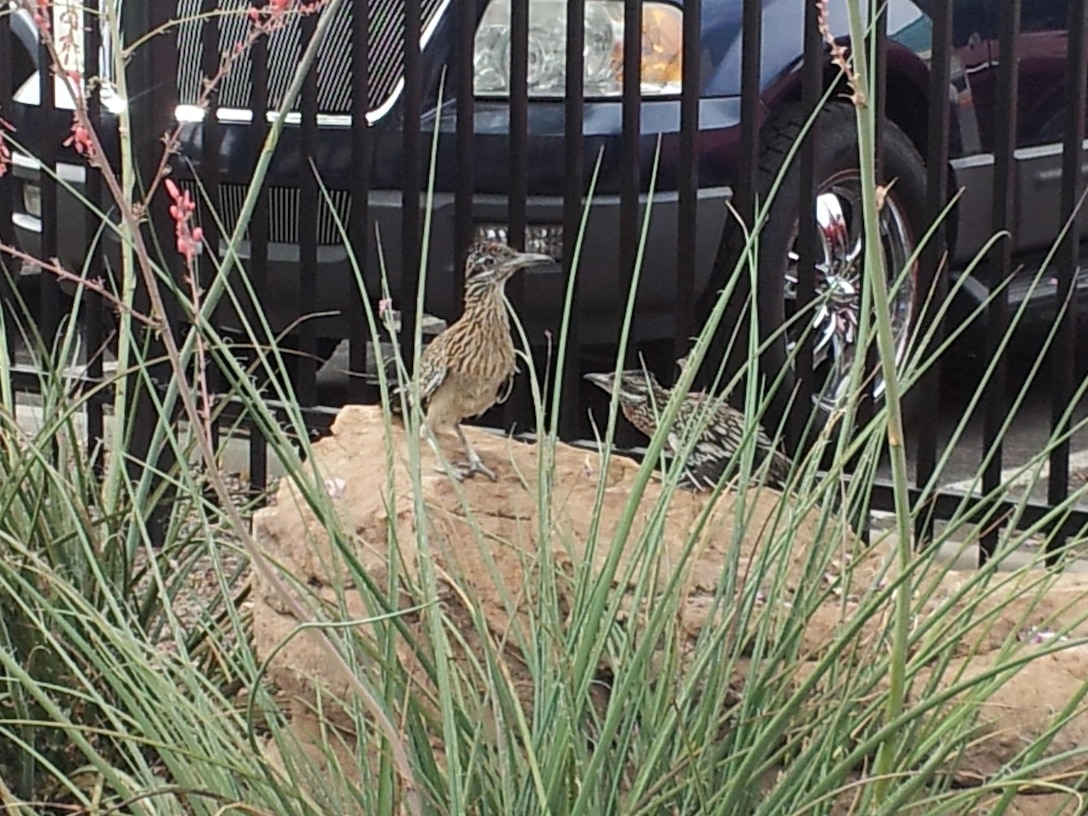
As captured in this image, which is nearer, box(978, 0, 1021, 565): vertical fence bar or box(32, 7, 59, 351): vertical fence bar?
box(978, 0, 1021, 565): vertical fence bar

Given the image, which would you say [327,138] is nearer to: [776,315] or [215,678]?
[776,315]

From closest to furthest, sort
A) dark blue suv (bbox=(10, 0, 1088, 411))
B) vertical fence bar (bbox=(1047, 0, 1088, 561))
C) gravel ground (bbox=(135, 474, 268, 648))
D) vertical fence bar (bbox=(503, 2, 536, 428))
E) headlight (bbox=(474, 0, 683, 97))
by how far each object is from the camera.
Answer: gravel ground (bbox=(135, 474, 268, 648))
vertical fence bar (bbox=(1047, 0, 1088, 561))
vertical fence bar (bbox=(503, 2, 536, 428))
dark blue suv (bbox=(10, 0, 1088, 411))
headlight (bbox=(474, 0, 683, 97))

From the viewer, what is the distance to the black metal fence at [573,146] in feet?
12.8

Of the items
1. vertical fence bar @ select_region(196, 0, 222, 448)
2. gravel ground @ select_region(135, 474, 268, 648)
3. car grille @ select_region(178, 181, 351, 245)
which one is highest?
vertical fence bar @ select_region(196, 0, 222, 448)

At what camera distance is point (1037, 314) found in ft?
20.7

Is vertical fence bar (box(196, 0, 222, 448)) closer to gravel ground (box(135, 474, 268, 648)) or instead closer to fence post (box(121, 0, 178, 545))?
fence post (box(121, 0, 178, 545))

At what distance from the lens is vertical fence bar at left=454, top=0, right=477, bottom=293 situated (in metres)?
4.23

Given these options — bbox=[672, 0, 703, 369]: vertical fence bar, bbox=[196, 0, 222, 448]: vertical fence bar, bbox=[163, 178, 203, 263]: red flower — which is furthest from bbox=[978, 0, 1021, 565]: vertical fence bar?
bbox=[163, 178, 203, 263]: red flower

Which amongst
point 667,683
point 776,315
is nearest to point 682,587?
point 667,683

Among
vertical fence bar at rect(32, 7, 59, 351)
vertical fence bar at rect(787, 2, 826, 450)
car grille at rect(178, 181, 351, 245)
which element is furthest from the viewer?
car grille at rect(178, 181, 351, 245)

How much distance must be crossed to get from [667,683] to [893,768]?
29 cm

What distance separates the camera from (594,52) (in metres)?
5.30

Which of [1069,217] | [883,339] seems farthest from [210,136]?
[883,339]

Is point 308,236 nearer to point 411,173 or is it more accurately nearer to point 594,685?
point 411,173
